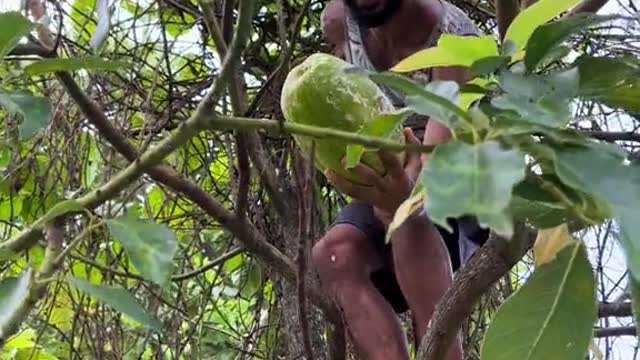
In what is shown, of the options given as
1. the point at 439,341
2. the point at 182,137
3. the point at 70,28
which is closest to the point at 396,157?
the point at 439,341

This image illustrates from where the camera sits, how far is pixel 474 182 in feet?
1.63

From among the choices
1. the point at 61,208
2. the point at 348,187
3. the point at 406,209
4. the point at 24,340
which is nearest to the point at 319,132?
the point at 406,209

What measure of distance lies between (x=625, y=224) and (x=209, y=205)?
66cm

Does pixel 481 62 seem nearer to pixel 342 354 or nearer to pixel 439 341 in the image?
pixel 439 341

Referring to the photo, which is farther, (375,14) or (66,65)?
(375,14)

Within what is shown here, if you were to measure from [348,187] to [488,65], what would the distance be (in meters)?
0.54

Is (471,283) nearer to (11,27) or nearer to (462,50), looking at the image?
(462,50)

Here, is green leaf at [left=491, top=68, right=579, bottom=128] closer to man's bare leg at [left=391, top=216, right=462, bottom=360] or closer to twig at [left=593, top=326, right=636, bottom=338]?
man's bare leg at [left=391, top=216, right=462, bottom=360]

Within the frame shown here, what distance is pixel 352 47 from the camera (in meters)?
1.70

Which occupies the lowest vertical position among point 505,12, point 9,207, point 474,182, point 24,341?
point 474,182

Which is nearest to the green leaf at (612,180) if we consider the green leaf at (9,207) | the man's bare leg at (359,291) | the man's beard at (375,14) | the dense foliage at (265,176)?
the dense foliage at (265,176)

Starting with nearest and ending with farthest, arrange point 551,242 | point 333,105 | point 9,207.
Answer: point 551,242
point 333,105
point 9,207

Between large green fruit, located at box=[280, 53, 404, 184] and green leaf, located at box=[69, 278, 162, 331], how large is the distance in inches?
18.5

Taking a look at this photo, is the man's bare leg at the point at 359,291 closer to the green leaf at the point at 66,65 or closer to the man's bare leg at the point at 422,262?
the man's bare leg at the point at 422,262
